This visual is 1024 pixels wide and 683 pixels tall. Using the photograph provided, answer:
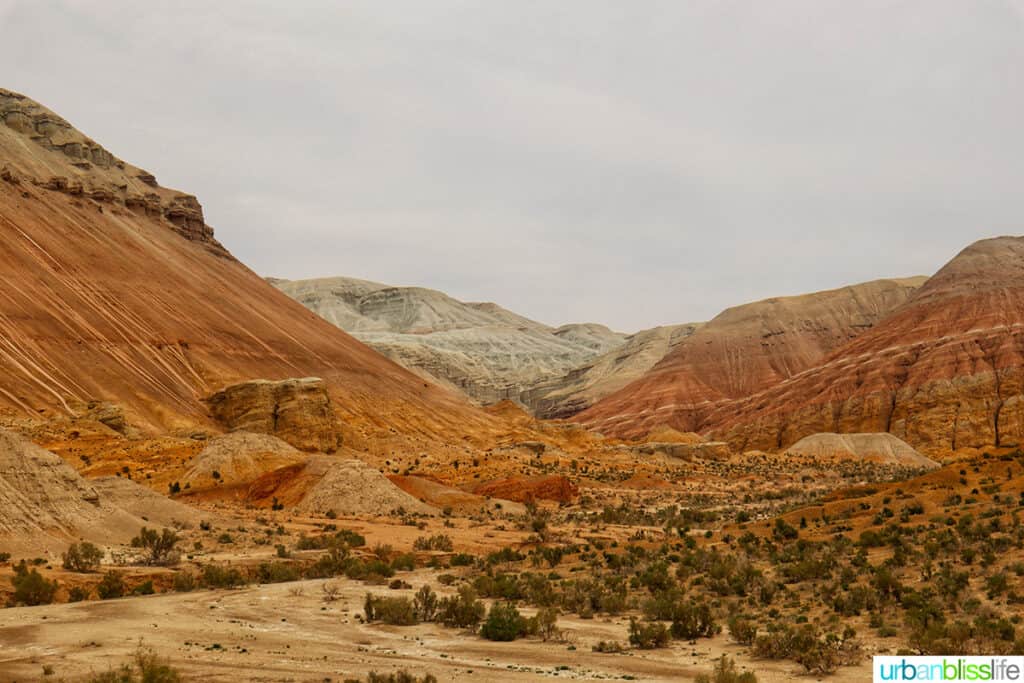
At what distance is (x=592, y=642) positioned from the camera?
42.8 ft

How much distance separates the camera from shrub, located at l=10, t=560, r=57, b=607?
15.0 meters

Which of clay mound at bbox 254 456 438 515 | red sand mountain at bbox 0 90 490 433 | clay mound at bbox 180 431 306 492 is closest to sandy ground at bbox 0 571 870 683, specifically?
clay mound at bbox 254 456 438 515

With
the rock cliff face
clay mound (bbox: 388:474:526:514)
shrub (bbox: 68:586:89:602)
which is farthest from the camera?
the rock cliff face

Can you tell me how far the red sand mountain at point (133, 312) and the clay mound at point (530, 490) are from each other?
22.2m

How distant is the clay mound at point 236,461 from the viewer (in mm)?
36656

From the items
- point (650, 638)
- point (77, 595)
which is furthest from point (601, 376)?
point (650, 638)

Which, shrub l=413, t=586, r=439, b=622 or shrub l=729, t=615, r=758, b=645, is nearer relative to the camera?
shrub l=729, t=615, r=758, b=645

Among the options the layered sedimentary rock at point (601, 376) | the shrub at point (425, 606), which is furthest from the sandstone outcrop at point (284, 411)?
the layered sedimentary rock at point (601, 376)

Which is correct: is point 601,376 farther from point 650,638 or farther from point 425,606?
point 650,638

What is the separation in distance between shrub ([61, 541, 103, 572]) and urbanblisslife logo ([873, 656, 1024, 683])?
1514 cm

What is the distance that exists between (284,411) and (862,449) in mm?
50321

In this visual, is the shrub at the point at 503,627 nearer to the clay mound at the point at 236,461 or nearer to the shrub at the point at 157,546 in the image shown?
the shrub at the point at 157,546

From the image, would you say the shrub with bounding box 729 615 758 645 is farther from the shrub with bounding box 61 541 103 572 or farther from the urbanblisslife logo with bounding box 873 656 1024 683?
the shrub with bounding box 61 541 103 572

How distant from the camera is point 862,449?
75188 mm
